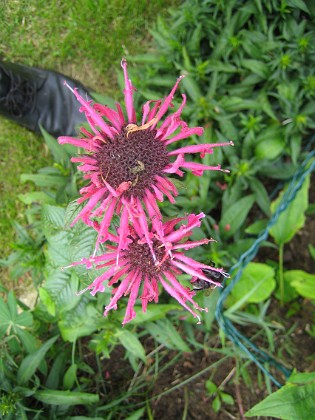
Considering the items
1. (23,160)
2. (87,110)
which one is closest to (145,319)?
(87,110)

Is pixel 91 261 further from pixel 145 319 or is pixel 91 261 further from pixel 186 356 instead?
pixel 186 356

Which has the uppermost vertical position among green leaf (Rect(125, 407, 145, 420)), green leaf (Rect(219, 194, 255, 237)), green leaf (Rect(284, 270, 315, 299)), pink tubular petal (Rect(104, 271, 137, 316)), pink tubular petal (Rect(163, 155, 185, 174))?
pink tubular petal (Rect(163, 155, 185, 174))

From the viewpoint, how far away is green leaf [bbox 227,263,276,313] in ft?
6.51

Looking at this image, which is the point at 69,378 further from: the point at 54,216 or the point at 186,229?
the point at 186,229

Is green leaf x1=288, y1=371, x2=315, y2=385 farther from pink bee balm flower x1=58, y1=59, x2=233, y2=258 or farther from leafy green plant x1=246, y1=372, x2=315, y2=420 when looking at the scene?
pink bee balm flower x1=58, y1=59, x2=233, y2=258

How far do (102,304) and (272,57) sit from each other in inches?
49.4

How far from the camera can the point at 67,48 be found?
226cm

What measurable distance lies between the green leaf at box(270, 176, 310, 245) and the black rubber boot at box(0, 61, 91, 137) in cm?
105

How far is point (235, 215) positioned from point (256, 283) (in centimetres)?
31

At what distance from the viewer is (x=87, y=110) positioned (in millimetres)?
1148

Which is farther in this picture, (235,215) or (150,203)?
(235,215)

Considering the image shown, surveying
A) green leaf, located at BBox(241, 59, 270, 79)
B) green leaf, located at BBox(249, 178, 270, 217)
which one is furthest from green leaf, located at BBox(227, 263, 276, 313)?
green leaf, located at BBox(241, 59, 270, 79)

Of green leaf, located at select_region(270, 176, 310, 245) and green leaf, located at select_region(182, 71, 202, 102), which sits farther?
green leaf, located at select_region(270, 176, 310, 245)

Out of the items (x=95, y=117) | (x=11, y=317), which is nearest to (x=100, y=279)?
(x=95, y=117)
